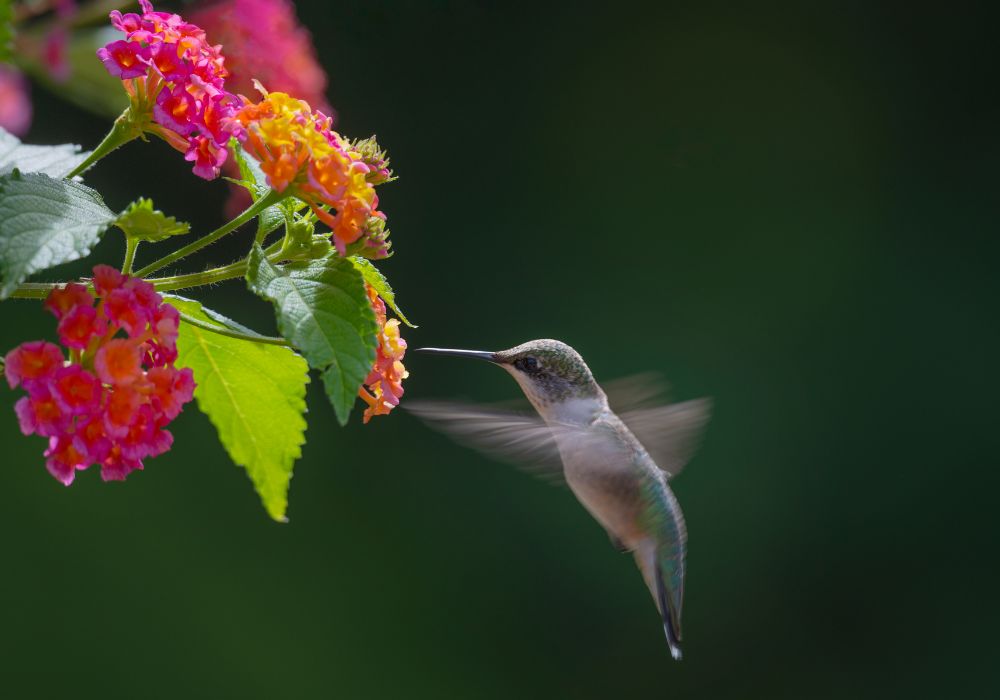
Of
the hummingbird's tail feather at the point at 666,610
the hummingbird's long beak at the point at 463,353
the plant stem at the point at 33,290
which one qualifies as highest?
the plant stem at the point at 33,290

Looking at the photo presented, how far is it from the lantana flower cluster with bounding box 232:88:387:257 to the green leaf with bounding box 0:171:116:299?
0.42ft

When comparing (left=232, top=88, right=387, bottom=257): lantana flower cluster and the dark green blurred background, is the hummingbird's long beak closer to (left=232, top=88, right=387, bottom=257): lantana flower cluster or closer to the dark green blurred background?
(left=232, top=88, right=387, bottom=257): lantana flower cluster

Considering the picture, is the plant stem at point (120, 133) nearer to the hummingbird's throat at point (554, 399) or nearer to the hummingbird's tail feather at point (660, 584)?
the hummingbird's throat at point (554, 399)

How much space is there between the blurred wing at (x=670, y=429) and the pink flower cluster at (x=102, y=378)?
0.92 meters

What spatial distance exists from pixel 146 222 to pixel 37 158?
212mm

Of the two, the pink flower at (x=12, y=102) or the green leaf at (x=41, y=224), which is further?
the pink flower at (x=12, y=102)

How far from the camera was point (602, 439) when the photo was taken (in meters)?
1.54

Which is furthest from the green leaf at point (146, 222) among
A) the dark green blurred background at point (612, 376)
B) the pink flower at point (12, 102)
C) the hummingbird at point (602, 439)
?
the dark green blurred background at point (612, 376)

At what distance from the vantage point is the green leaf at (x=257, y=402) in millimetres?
977

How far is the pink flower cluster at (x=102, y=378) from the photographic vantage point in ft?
2.68

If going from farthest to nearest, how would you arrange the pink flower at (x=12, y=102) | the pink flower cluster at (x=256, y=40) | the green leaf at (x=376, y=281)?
the pink flower cluster at (x=256, y=40)
the pink flower at (x=12, y=102)
the green leaf at (x=376, y=281)

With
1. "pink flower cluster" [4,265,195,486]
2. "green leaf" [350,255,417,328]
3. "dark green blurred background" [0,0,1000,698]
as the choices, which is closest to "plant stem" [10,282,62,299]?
"pink flower cluster" [4,265,195,486]

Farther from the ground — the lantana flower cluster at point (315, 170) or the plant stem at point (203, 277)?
the lantana flower cluster at point (315, 170)

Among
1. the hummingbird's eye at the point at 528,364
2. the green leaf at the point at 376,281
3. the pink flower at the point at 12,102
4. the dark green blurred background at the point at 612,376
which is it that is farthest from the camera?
the dark green blurred background at the point at 612,376
